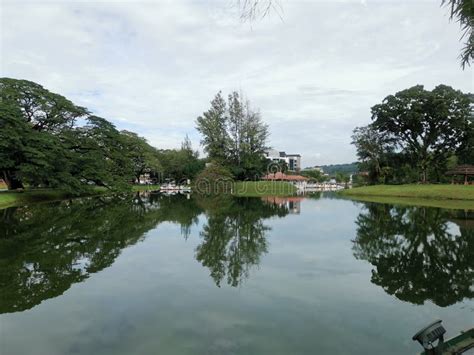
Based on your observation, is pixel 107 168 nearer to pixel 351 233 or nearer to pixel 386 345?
pixel 351 233

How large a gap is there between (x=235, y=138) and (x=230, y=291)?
1396 inches

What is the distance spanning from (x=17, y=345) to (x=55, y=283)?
2.28 m

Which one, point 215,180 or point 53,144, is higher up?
point 53,144

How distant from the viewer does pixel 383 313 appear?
438cm

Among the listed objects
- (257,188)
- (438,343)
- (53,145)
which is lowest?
(438,343)

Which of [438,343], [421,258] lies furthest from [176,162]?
[438,343]

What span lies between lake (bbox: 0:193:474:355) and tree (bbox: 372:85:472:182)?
24.4 meters

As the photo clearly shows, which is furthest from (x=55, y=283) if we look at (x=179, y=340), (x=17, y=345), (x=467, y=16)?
(x=467, y=16)

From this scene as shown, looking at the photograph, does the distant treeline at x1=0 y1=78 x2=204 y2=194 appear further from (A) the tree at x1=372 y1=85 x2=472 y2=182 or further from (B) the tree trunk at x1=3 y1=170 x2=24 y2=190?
(A) the tree at x1=372 y1=85 x2=472 y2=182

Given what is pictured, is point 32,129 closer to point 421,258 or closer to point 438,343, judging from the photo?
point 421,258

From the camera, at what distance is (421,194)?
2734cm

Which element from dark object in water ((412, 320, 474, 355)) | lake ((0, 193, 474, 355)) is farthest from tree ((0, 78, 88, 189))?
dark object in water ((412, 320, 474, 355))

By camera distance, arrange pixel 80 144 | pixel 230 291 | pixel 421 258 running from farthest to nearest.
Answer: pixel 80 144, pixel 421 258, pixel 230 291

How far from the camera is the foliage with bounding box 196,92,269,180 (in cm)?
3922
